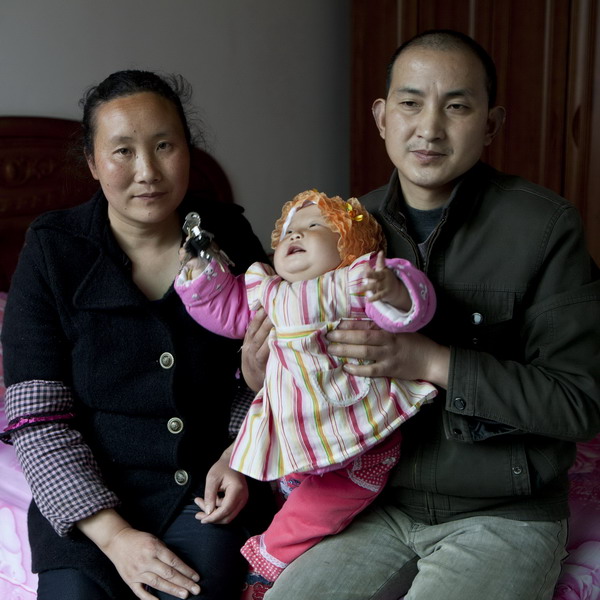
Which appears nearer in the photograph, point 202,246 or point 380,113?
point 202,246

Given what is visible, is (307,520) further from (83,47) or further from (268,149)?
(268,149)

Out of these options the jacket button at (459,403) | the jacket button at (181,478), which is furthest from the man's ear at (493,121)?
the jacket button at (181,478)

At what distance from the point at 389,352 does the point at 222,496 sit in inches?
17.9

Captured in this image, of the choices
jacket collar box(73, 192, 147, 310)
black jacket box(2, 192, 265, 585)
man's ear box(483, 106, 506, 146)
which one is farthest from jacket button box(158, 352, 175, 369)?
man's ear box(483, 106, 506, 146)

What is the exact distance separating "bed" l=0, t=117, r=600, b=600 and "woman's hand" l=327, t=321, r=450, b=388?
41 centimetres

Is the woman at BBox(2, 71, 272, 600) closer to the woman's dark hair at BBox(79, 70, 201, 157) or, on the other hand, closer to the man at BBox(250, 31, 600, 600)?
the woman's dark hair at BBox(79, 70, 201, 157)

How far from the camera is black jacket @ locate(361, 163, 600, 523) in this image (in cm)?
116

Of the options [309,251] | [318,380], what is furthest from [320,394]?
[309,251]

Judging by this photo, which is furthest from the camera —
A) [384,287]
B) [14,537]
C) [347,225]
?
[14,537]

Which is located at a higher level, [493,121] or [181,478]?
[493,121]

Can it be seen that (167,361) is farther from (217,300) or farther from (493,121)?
(493,121)

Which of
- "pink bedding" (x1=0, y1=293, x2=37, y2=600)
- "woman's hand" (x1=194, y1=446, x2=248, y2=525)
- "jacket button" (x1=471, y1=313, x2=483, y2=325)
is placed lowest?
"pink bedding" (x1=0, y1=293, x2=37, y2=600)

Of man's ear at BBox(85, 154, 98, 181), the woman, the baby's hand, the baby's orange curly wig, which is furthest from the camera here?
man's ear at BBox(85, 154, 98, 181)

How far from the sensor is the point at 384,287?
1.08m
